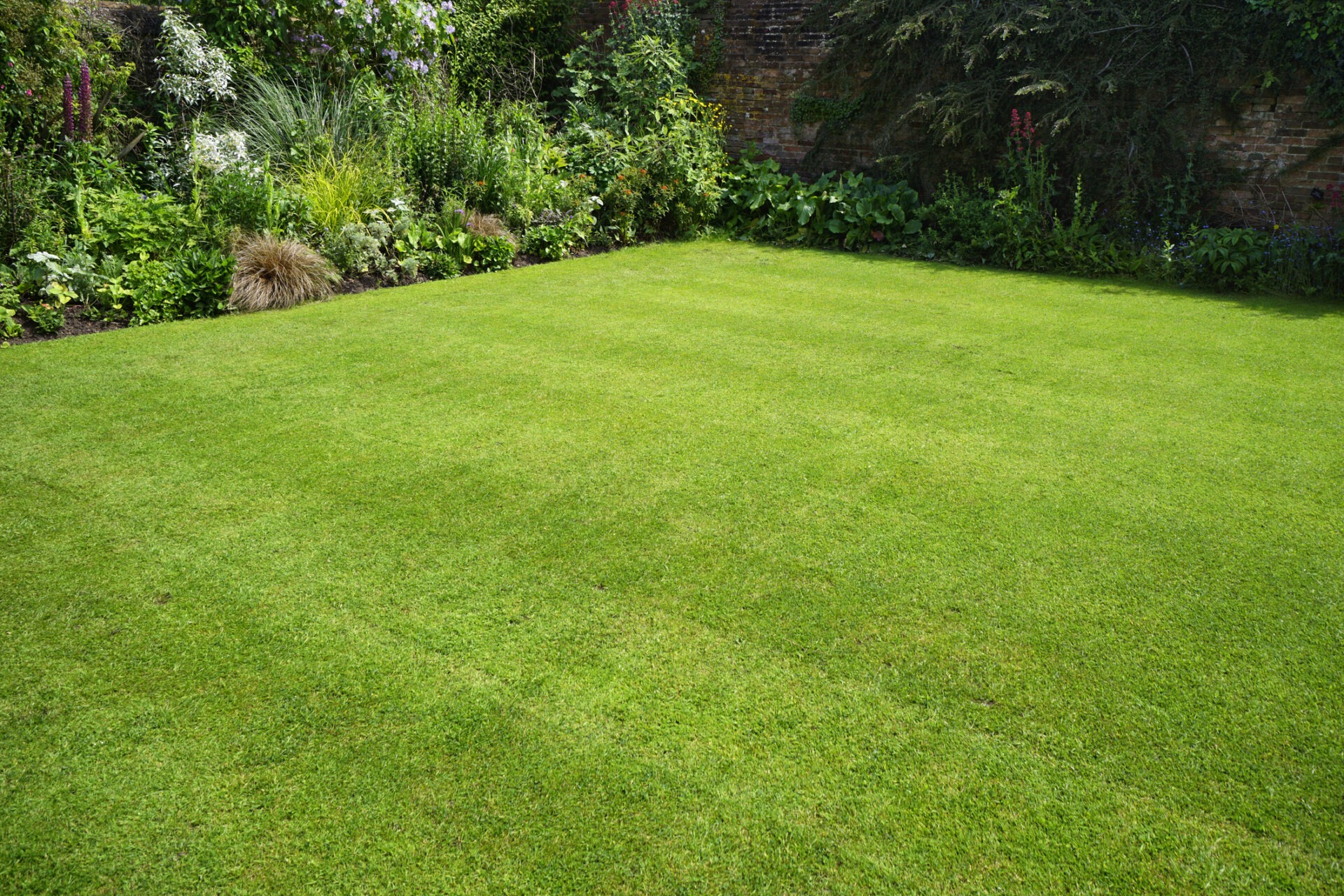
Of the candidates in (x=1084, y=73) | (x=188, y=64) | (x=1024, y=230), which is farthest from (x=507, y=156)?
(x=1084, y=73)

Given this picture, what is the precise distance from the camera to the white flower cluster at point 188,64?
703cm

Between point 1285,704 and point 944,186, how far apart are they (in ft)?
23.8

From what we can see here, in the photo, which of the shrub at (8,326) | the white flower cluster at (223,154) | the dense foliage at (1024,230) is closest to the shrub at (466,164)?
the white flower cluster at (223,154)

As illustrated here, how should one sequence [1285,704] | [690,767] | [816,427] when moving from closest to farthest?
[690,767] < [1285,704] < [816,427]

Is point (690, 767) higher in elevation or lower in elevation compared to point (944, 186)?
lower

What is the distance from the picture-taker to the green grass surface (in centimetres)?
178

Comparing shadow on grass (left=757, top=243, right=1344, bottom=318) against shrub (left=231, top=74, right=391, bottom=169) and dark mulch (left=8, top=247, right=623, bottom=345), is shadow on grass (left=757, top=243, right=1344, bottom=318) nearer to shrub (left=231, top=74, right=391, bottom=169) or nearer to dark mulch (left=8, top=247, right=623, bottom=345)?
dark mulch (left=8, top=247, right=623, bottom=345)

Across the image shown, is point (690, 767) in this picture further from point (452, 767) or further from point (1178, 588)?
point (1178, 588)

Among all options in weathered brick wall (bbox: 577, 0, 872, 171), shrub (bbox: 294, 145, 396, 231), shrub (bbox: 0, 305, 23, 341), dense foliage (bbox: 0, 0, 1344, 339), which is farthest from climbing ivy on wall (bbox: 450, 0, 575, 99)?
shrub (bbox: 0, 305, 23, 341)

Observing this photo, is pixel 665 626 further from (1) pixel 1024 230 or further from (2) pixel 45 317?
(1) pixel 1024 230

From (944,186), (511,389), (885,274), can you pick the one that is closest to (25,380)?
(511,389)

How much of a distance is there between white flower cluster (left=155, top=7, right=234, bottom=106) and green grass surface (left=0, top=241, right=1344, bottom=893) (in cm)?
335

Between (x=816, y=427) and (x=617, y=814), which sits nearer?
(x=617, y=814)

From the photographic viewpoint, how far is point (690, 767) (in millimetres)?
1972
